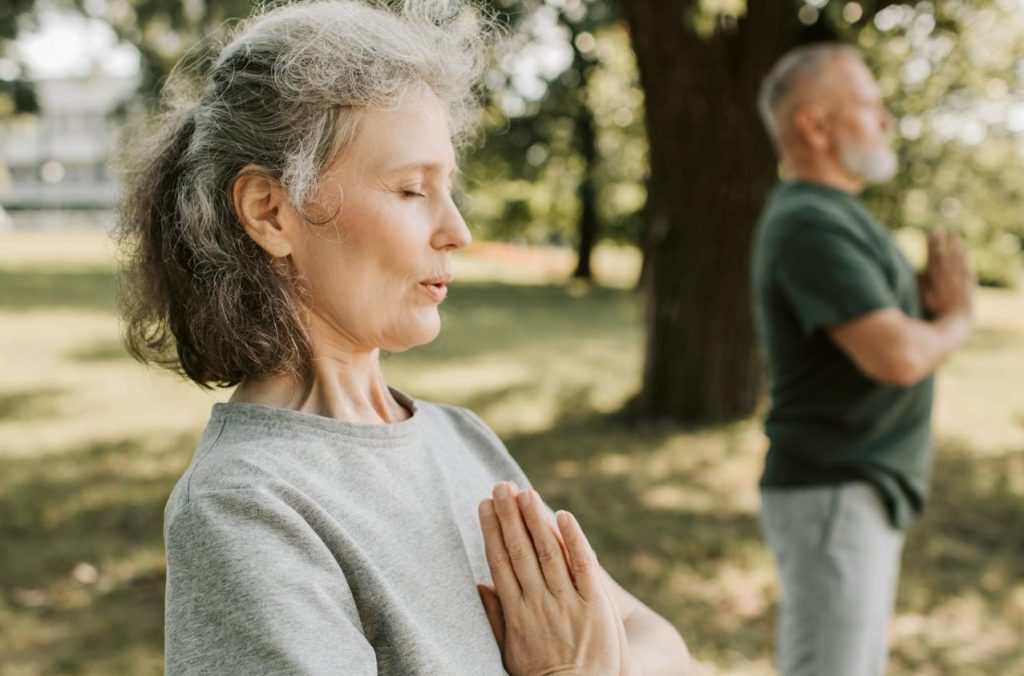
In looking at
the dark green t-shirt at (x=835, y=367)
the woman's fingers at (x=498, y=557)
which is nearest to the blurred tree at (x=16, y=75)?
the dark green t-shirt at (x=835, y=367)

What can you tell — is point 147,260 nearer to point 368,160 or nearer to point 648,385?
point 368,160

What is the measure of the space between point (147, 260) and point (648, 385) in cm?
716

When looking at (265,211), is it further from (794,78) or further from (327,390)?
(794,78)

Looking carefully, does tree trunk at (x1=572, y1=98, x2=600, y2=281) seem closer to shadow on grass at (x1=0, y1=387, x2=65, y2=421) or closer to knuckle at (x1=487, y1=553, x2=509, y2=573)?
shadow on grass at (x1=0, y1=387, x2=65, y2=421)

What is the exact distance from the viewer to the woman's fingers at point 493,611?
1.30 metres

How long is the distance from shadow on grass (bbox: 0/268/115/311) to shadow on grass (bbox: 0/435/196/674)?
9014 millimetres

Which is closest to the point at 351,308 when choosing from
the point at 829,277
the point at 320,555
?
the point at 320,555

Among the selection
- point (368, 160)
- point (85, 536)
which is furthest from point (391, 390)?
point (85, 536)

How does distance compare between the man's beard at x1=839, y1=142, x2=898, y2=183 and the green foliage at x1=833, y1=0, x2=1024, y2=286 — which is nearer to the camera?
the man's beard at x1=839, y1=142, x2=898, y2=183

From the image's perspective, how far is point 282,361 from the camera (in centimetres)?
128

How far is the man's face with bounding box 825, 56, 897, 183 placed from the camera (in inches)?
117

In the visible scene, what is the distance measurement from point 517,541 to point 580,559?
9 cm

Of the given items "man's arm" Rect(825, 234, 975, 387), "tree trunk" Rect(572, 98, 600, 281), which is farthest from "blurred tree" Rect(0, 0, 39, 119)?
"tree trunk" Rect(572, 98, 600, 281)

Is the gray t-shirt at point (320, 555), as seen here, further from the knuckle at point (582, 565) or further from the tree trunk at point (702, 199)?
the tree trunk at point (702, 199)
